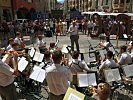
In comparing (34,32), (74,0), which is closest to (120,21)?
(34,32)

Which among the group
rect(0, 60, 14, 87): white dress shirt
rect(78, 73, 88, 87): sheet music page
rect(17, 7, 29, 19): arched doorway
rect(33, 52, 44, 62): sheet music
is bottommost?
rect(17, 7, 29, 19): arched doorway

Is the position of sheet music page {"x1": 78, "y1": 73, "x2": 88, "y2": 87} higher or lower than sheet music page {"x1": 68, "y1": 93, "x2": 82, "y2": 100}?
lower

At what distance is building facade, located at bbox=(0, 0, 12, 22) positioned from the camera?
39938 millimetres

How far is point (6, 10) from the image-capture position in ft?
138

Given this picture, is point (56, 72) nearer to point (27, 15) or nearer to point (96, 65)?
point (96, 65)

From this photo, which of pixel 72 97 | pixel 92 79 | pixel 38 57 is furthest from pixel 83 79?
pixel 38 57

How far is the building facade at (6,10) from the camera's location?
131 feet

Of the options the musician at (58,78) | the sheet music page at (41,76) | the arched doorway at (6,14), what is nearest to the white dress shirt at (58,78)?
the musician at (58,78)

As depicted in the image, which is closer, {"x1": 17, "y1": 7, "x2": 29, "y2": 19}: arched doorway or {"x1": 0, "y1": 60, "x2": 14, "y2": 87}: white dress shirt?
{"x1": 0, "y1": 60, "x2": 14, "y2": 87}: white dress shirt

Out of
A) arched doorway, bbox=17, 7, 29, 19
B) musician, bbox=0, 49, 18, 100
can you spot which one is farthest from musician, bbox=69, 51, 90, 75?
arched doorway, bbox=17, 7, 29, 19

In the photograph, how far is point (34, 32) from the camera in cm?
3275

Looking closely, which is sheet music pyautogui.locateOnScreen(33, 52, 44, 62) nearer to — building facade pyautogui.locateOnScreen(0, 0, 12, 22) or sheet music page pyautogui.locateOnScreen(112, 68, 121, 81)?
sheet music page pyautogui.locateOnScreen(112, 68, 121, 81)

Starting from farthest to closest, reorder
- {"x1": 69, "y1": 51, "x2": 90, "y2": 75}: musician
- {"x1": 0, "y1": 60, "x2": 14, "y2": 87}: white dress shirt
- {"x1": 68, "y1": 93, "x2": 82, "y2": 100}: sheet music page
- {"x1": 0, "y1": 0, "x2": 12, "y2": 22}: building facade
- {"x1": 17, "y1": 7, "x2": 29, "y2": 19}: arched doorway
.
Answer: {"x1": 17, "y1": 7, "x2": 29, "y2": 19}: arched doorway
{"x1": 0, "y1": 0, "x2": 12, "y2": 22}: building facade
{"x1": 69, "y1": 51, "x2": 90, "y2": 75}: musician
{"x1": 0, "y1": 60, "x2": 14, "y2": 87}: white dress shirt
{"x1": 68, "y1": 93, "x2": 82, "y2": 100}: sheet music page

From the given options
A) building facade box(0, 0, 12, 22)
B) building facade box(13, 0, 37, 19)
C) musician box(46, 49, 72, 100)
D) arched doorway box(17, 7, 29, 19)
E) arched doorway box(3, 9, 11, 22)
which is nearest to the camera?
musician box(46, 49, 72, 100)
